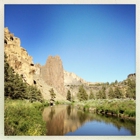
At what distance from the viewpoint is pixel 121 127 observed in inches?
320

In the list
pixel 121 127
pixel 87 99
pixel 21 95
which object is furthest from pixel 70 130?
pixel 87 99

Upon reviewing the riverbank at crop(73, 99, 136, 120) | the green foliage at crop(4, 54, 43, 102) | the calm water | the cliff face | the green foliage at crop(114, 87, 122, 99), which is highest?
the cliff face

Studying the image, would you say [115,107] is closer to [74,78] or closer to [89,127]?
[74,78]

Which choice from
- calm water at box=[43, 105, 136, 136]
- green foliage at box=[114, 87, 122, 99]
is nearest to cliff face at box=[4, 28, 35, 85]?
green foliage at box=[114, 87, 122, 99]

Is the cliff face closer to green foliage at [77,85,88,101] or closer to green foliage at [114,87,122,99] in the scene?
green foliage at [77,85,88,101]

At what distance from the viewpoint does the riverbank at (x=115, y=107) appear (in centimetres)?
902

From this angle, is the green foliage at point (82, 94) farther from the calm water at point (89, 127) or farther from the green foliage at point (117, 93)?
the calm water at point (89, 127)

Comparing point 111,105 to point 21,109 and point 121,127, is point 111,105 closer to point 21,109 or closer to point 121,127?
point 121,127

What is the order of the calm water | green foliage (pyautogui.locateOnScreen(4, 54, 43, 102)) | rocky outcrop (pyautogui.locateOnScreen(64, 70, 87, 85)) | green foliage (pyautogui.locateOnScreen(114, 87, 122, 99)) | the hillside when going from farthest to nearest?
the hillside, green foliage (pyautogui.locateOnScreen(114, 87, 122, 99)), rocky outcrop (pyautogui.locateOnScreen(64, 70, 87, 85)), green foliage (pyautogui.locateOnScreen(4, 54, 43, 102)), the calm water

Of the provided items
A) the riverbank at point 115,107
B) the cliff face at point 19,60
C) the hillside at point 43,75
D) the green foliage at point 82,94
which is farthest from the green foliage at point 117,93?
the cliff face at point 19,60

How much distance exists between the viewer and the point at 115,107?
10914mm

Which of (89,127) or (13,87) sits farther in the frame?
(13,87)

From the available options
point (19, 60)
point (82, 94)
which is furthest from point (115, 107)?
point (19, 60)

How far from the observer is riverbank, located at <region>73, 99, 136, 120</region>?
9023 millimetres
